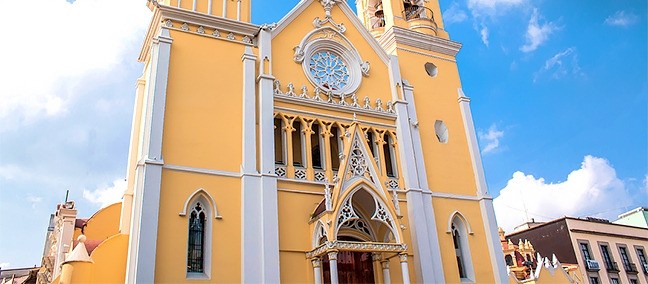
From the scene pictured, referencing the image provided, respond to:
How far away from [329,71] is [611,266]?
86.8 feet

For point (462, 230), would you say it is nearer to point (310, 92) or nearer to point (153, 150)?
point (310, 92)

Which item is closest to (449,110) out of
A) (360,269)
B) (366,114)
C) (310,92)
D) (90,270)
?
(366,114)

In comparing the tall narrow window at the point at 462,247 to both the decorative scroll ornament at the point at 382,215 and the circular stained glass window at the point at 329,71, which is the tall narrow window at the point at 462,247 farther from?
the circular stained glass window at the point at 329,71

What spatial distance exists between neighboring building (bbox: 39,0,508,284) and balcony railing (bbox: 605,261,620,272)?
20765 mm

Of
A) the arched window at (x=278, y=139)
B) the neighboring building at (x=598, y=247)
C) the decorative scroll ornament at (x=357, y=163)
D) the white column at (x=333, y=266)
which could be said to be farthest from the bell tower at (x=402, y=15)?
the neighboring building at (x=598, y=247)

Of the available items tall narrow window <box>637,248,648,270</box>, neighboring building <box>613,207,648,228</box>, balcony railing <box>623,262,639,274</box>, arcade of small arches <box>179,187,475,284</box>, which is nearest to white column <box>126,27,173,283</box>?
arcade of small arches <box>179,187,475,284</box>

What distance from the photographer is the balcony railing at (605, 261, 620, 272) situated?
34.5 meters

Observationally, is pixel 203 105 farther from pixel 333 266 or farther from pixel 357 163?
pixel 333 266

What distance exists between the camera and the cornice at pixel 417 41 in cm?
2075

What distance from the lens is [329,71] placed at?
18.8 meters

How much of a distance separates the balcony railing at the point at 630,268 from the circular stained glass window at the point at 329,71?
2713 cm

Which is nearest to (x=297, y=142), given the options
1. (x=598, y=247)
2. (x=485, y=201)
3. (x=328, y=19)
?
(x=328, y=19)

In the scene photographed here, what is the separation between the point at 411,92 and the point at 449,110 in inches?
68.2

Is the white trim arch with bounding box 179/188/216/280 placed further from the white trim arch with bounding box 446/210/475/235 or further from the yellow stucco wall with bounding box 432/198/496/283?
the white trim arch with bounding box 446/210/475/235
